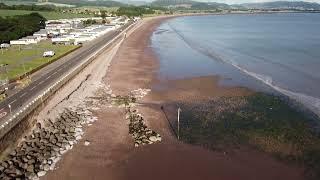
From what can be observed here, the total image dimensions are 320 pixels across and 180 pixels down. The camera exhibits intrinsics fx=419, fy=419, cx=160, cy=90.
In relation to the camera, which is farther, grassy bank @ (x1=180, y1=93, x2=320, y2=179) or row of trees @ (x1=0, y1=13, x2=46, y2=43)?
row of trees @ (x1=0, y1=13, x2=46, y2=43)

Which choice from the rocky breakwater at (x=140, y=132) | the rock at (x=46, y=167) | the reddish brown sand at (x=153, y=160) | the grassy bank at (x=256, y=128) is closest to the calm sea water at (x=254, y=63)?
the grassy bank at (x=256, y=128)

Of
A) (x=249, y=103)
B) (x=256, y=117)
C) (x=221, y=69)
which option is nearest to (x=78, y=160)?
(x=256, y=117)

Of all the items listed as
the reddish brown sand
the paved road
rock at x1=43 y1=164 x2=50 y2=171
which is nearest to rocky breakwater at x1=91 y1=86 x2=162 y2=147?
the reddish brown sand

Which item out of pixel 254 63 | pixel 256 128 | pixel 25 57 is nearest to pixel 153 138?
pixel 256 128

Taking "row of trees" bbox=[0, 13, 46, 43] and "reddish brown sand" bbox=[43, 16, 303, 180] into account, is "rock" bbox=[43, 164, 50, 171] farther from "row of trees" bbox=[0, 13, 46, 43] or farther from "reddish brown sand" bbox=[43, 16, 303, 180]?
"row of trees" bbox=[0, 13, 46, 43]

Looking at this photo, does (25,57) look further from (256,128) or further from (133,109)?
(256,128)
